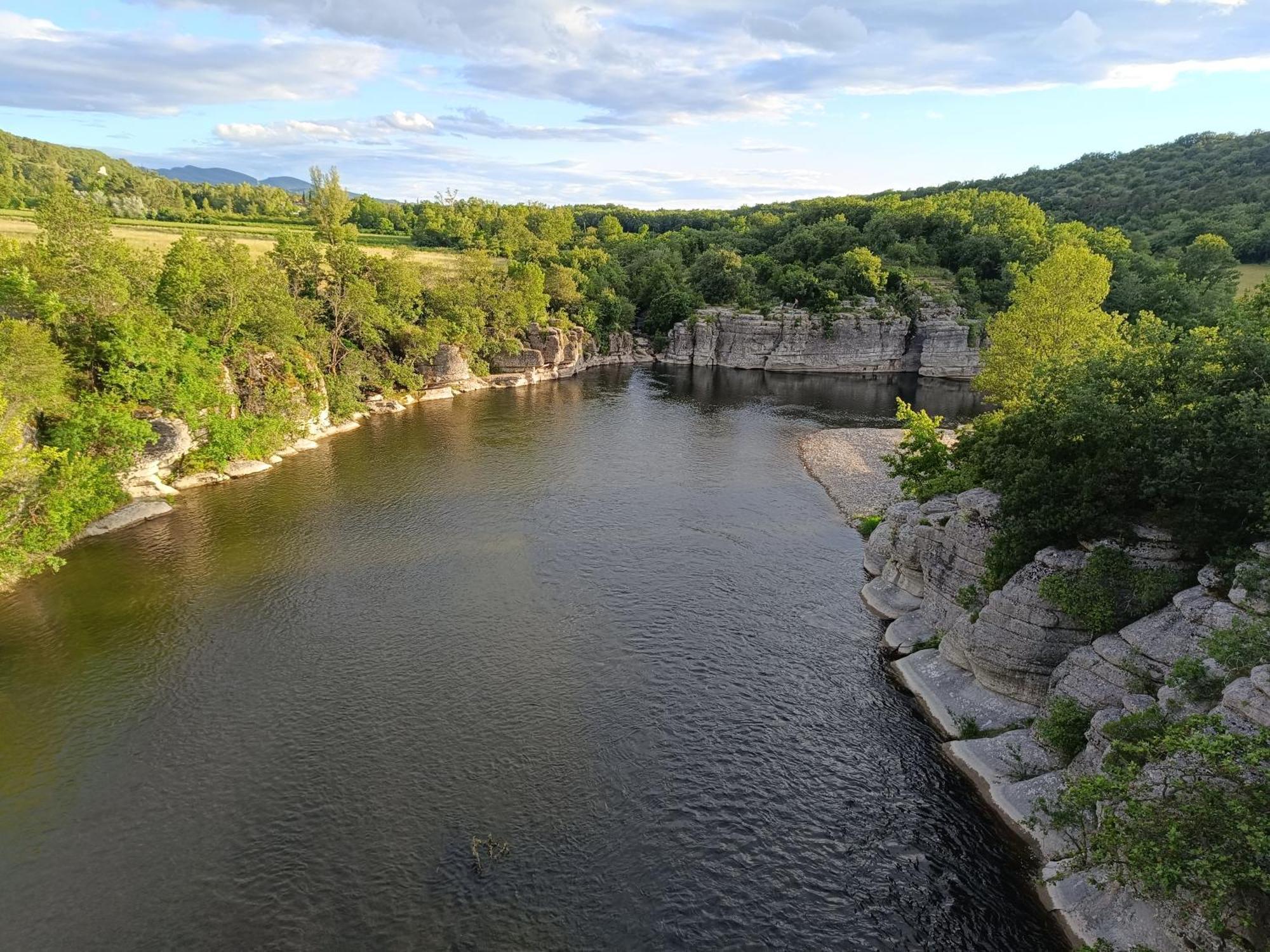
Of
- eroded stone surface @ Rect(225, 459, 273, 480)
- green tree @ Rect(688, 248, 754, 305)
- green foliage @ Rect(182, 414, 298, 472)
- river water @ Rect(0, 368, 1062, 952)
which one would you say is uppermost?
green tree @ Rect(688, 248, 754, 305)

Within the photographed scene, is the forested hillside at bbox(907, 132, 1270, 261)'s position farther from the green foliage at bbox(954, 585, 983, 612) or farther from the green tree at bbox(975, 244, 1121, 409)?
the green foliage at bbox(954, 585, 983, 612)

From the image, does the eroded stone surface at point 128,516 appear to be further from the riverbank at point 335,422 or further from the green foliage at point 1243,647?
the green foliage at point 1243,647

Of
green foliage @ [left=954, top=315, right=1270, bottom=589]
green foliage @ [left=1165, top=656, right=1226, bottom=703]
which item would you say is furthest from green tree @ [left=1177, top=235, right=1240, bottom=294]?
green foliage @ [left=1165, top=656, right=1226, bottom=703]

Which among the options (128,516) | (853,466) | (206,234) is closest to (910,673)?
(853,466)

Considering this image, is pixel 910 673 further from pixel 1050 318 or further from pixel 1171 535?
pixel 1050 318

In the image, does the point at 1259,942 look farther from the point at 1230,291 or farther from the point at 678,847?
the point at 1230,291

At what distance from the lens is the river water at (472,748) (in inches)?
718

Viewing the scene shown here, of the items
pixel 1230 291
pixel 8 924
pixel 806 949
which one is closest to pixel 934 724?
pixel 806 949

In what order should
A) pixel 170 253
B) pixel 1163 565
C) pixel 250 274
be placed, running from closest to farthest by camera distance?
1. pixel 1163 565
2. pixel 170 253
3. pixel 250 274

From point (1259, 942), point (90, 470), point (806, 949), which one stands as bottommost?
point (806, 949)

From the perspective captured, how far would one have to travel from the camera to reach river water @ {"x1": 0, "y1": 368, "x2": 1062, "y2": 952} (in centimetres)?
1823

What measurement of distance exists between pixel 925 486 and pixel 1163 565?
44.8 ft

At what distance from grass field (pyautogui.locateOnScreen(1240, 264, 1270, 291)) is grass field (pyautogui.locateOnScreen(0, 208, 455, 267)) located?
363ft

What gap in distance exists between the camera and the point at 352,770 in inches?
903
